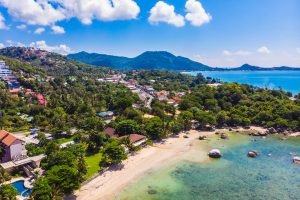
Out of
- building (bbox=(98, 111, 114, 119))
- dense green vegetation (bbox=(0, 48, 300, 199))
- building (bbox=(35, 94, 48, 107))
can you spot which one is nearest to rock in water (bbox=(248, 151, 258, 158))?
dense green vegetation (bbox=(0, 48, 300, 199))

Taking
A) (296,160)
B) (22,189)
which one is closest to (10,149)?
(22,189)

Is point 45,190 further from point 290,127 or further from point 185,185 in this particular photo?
point 290,127

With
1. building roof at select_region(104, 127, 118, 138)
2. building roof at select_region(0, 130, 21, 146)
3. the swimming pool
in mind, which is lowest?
the swimming pool

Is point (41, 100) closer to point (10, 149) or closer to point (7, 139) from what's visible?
point (7, 139)

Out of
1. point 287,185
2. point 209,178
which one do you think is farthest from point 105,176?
point 287,185

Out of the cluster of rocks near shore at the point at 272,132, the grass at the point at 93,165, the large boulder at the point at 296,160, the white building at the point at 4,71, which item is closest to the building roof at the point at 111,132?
the grass at the point at 93,165

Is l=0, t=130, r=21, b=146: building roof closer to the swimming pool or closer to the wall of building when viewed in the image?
the wall of building
